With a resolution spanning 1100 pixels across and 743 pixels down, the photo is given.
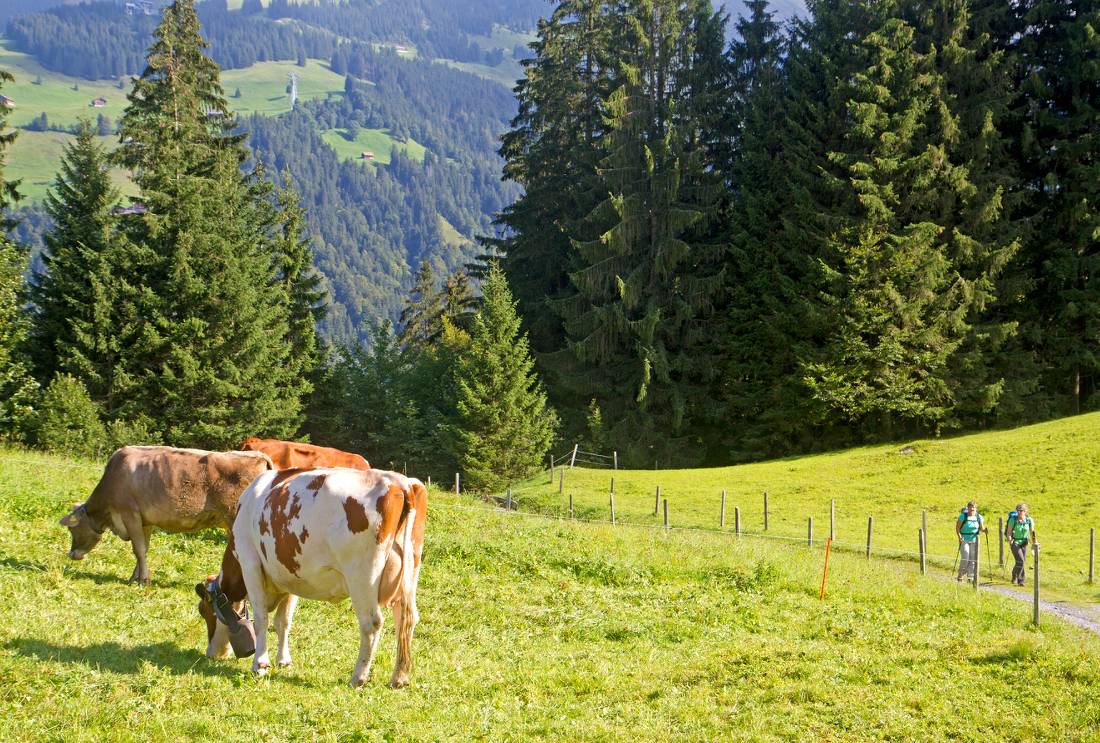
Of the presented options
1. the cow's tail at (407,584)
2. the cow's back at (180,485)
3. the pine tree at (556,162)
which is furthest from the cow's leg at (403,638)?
the pine tree at (556,162)

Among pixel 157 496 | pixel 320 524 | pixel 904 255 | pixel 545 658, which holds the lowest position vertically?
pixel 545 658

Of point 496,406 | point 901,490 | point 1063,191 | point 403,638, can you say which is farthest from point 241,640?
point 1063,191

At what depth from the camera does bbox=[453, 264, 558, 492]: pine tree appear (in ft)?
164

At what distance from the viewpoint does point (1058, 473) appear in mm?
39125

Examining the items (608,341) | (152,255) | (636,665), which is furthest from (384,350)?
(636,665)

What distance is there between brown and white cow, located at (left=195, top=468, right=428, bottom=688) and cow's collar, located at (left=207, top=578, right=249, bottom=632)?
34 mm

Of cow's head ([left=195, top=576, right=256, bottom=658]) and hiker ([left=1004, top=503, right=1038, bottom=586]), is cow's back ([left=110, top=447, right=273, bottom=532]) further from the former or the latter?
hiker ([left=1004, top=503, right=1038, bottom=586])

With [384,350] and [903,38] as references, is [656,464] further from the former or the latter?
[903,38]

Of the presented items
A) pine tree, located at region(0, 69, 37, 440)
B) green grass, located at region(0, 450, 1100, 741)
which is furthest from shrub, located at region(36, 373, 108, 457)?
green grass, located at region(0, 450, 1100, 741)

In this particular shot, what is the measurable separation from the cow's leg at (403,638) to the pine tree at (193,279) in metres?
38.2

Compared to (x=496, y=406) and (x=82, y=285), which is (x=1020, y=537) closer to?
(x=496, y=406)

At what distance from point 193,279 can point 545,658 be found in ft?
133

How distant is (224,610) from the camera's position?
10.9 meters

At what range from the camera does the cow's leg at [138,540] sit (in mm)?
14703
